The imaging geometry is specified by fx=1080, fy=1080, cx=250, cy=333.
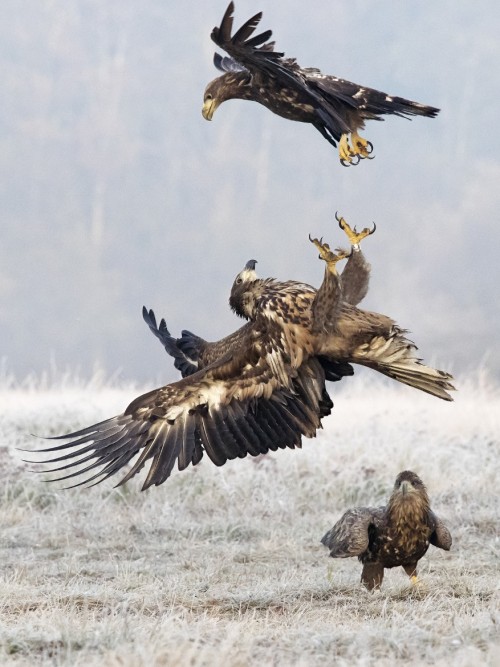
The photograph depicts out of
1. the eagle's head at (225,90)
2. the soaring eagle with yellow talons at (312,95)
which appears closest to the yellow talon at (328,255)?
the soaring eagle with yellow talons at (312,95)

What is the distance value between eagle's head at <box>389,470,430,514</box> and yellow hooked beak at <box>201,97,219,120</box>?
275 cm

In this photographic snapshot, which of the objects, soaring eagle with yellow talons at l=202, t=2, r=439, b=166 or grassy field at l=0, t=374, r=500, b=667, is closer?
grassy field at l=0, t=374, r=500, b=667

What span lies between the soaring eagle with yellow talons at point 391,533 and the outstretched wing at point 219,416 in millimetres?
661

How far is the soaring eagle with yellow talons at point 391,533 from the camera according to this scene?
6559 mm

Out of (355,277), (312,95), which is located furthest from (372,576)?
(312,95)

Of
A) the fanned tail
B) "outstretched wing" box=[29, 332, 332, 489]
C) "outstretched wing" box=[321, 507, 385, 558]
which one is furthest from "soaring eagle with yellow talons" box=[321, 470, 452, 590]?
the fanned tail

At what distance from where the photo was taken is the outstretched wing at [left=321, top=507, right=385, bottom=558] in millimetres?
6508

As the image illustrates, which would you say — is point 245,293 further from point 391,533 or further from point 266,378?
point 391,533

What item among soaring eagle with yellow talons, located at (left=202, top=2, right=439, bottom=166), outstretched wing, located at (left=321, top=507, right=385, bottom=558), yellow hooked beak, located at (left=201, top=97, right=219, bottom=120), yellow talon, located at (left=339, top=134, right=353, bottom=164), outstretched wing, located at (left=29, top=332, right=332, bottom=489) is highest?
yellow hooked beak, located at (left=201, top=97, right=219, bottom=120)

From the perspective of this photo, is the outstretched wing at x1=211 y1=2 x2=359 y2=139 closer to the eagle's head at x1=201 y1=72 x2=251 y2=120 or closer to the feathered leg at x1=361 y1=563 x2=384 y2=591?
the eagle's head at x1=201 y1=72 x2=251 y2=120

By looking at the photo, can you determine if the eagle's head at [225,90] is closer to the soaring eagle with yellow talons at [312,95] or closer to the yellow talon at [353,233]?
the soaring eagle with yellow talons at [312,95]

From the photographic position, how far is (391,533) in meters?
6.60

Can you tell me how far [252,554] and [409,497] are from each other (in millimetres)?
2246

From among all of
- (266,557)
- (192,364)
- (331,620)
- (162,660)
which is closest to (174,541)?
(266,557)
